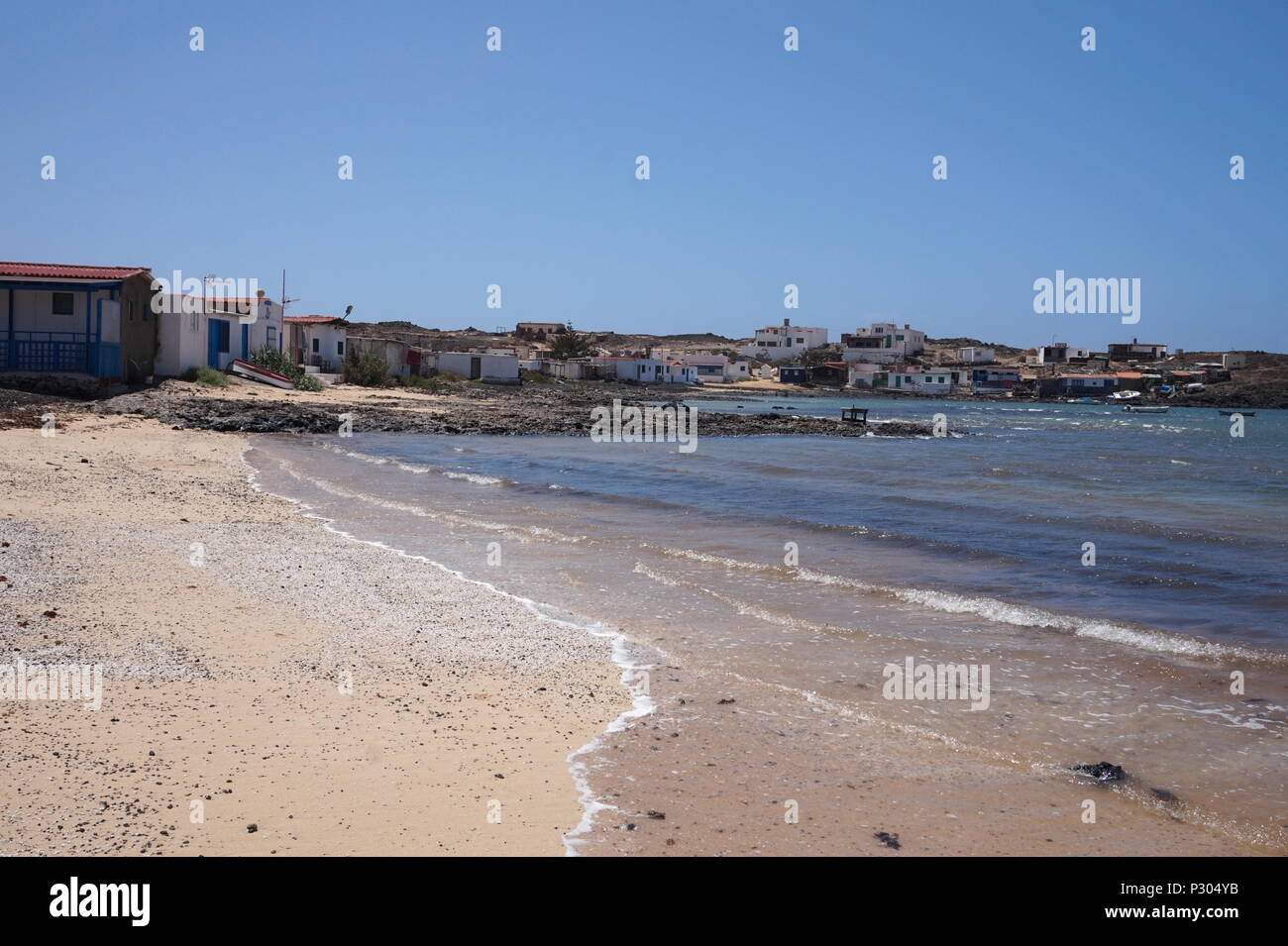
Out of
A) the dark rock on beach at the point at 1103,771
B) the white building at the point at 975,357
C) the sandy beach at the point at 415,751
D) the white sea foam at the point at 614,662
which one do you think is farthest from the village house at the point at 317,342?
the white building at the point at 975,357

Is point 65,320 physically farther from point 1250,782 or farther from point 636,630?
point 1250,782

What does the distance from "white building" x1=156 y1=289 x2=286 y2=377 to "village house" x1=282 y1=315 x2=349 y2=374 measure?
2.49m

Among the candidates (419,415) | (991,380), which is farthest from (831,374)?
(419,415)

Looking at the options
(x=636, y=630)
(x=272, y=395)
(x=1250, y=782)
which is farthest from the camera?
(x=272, y=395)

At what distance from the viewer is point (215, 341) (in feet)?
141

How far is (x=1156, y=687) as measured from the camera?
27.9 feet

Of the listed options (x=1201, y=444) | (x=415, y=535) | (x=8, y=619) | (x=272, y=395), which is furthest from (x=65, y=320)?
(x=1201, y=444)

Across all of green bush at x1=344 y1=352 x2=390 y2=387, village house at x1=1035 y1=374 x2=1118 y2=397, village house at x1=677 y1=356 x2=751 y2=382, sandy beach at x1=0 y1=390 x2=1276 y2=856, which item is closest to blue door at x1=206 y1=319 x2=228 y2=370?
green bush at x1=344 y1=352 x2=390 y2=387

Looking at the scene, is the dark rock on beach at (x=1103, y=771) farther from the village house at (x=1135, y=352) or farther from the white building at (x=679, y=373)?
the village house at (x=1135, y=352)

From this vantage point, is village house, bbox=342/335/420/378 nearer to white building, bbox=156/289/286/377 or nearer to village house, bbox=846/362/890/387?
white building, bbox=156/289/286/377

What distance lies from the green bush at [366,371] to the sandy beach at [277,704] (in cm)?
4437

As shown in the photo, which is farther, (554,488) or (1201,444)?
(1201,444)

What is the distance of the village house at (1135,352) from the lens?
14288 cm
